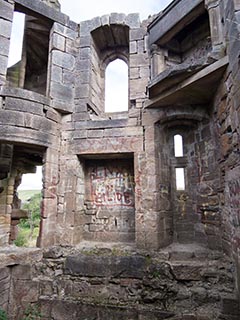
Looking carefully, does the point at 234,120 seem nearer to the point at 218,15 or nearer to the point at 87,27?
the point at 218,15

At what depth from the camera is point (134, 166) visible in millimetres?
5480

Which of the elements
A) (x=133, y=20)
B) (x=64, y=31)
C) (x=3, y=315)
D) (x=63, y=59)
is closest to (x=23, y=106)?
(x=63, y=59)

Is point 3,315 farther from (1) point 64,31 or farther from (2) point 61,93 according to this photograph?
(1) point 64,31

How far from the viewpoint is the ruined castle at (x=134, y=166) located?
4.19m

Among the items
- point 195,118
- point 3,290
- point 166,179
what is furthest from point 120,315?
point 195,118

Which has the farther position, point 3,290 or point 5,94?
point 5,94

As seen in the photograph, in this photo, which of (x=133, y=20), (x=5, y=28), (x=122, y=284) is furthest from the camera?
(x=133, y=20)

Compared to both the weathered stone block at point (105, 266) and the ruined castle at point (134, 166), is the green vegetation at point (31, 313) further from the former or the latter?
the weathered stone block at point (105, 266)

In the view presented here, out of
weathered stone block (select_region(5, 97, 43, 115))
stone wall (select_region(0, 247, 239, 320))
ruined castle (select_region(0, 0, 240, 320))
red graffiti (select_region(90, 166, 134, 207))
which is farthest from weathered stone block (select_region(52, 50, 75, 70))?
stone wall (select_region(0, 247, 239, 320))

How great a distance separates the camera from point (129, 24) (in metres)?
6.31

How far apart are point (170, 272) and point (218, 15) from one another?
512cm

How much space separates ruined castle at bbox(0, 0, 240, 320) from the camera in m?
4.19

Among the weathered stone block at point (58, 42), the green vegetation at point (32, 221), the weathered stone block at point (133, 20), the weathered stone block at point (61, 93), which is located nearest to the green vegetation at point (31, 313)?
the weathered stone block at point (61, 93)

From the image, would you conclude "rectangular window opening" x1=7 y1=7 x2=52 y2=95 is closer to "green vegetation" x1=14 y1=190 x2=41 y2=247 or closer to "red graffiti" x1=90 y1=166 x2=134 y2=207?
"red graffiti" x1=90 y1=166 x2=134 y2=207
